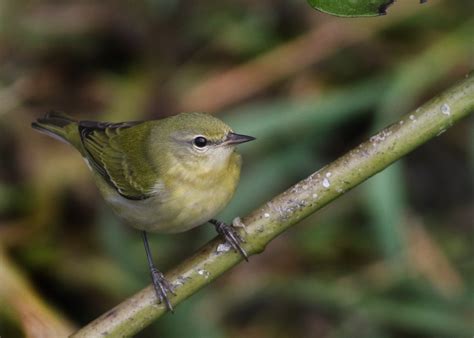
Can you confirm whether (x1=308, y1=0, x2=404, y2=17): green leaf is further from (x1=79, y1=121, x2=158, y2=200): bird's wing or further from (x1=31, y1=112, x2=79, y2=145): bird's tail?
(x1=31, y1=112, x2=79, y2=145): bird's tail

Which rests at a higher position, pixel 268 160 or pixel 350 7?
pixel 350 7

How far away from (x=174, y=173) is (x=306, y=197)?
3.56 ft

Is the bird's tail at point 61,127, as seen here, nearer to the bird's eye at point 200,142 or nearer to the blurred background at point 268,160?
the blurred background at point 268,160

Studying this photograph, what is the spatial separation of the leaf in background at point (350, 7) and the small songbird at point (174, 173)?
1.11 meters

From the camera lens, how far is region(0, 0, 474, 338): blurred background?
4.56 m

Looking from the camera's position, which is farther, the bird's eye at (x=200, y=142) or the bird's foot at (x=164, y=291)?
the bird's eye at (x=200, y=142)

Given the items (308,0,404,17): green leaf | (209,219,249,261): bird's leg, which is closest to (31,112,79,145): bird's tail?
(209,219,249,261): bird's leg

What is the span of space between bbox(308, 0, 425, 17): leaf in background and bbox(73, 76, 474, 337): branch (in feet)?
1.45

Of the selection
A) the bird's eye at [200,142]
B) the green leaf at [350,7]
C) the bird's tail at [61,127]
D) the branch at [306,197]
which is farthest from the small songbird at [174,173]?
A: the green leaf at [350,7]

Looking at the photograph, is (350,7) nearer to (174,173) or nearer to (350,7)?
(350,7)

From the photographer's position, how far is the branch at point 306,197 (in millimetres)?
2238

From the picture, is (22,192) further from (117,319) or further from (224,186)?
(117,319)

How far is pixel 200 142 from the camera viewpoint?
127 inches

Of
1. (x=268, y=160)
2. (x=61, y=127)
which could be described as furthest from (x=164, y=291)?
(x=268, y=160)
